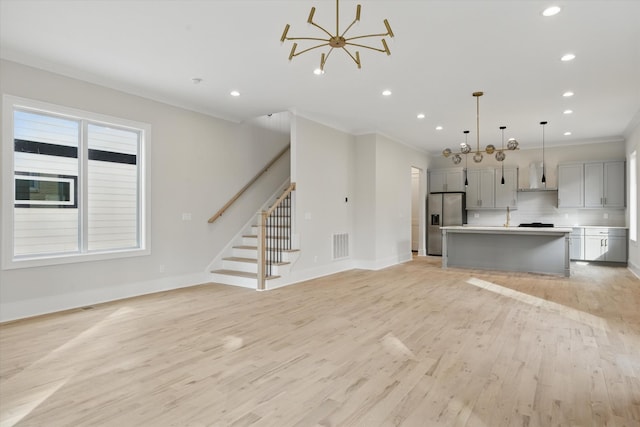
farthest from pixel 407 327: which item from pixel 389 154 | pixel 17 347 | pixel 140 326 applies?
pixel 389 154

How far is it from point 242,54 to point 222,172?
2.88 meters

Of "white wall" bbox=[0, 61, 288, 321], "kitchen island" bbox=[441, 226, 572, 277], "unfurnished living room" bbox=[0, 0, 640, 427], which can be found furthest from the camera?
"kitchen island" bbox=[441, 226, 572, 277]

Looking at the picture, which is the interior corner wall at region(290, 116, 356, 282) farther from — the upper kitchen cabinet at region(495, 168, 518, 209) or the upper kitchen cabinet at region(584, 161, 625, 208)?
the upper kitchen cabinet at region(584, 161, 625, 208)

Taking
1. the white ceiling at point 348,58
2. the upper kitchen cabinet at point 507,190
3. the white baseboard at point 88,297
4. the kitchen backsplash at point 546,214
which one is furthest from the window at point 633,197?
the white baseboard at point 88,297

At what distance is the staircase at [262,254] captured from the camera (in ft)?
19.4

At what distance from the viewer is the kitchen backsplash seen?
8.77 m

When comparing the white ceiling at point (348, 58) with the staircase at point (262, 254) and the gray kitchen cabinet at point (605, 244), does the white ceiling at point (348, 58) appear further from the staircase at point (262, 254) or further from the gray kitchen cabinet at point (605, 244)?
the gray kitchen cabinet at point (605, 244)

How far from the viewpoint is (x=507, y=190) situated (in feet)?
32.2

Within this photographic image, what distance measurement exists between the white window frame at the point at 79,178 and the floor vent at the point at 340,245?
3.51 m

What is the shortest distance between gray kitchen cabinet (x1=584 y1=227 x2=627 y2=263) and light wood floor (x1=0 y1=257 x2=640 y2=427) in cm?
367

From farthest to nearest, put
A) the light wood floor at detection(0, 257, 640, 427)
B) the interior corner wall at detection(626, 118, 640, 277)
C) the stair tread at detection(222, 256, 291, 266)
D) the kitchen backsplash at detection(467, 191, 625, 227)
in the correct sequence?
the kitchen backsplash at detection(467, 191, 625, 227), the interior corner wall at detection(626, 118, 640, 277), the stair tread at detection(222, 256, 291, 266), the light wood floor at detection(0, 257, 640, 427)

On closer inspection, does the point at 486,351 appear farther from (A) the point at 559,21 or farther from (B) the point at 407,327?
(A) the point at 559,21

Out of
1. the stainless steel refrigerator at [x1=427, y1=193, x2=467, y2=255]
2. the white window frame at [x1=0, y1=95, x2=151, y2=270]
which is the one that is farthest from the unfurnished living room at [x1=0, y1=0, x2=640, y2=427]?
the stainless steel refrigerator at [x1=427, y1=193, x2=467, y2=255]

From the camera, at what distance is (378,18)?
3354 millimetres
